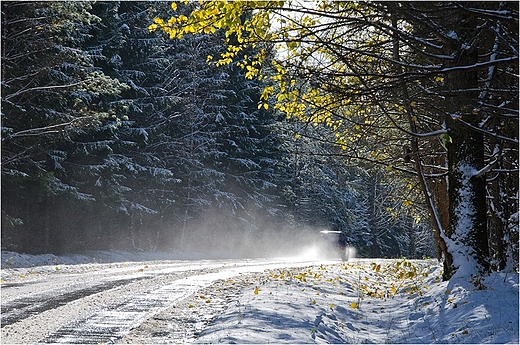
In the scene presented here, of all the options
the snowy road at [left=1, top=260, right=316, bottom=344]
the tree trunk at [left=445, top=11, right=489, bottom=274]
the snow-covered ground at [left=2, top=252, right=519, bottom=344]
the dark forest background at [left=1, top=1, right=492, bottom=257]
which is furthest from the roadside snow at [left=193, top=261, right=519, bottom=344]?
the dark forest background at [left=1, top=1, right=492, bottom=257]

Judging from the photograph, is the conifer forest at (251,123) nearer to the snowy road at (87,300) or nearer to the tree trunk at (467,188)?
the tree trunk at (467,188)

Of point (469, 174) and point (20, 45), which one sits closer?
point (469, 174)

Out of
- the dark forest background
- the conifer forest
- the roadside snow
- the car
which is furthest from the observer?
the car

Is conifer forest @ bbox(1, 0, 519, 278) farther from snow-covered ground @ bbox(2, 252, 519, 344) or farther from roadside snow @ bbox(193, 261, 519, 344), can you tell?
snow-covered ground @ bbox(2, 252, 519, 344)

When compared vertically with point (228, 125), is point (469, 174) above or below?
below

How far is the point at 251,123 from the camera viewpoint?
41.1 meters

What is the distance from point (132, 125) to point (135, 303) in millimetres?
21921

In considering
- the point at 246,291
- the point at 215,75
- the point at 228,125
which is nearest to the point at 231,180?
the point at 228,125

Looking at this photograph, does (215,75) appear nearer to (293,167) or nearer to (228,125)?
(228,125)

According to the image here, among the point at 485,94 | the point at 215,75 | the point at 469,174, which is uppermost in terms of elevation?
the point at 215,75

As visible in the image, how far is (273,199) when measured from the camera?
145 feet

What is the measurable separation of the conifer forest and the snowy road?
13.0 ft

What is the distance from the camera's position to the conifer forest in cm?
854

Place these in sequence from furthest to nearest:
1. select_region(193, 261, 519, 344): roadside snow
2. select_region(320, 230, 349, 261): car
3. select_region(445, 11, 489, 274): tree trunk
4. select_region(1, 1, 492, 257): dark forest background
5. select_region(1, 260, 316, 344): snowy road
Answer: select_region(320, 230, 349, 261): car, select_region(1, 1, 492, 257): dark forest background, select_region(445, 11, 489, 274): tree trunk, select_region(1, 260, 316, 344): snowy road, select_region(193, 261, 519, 344): roadside snow
